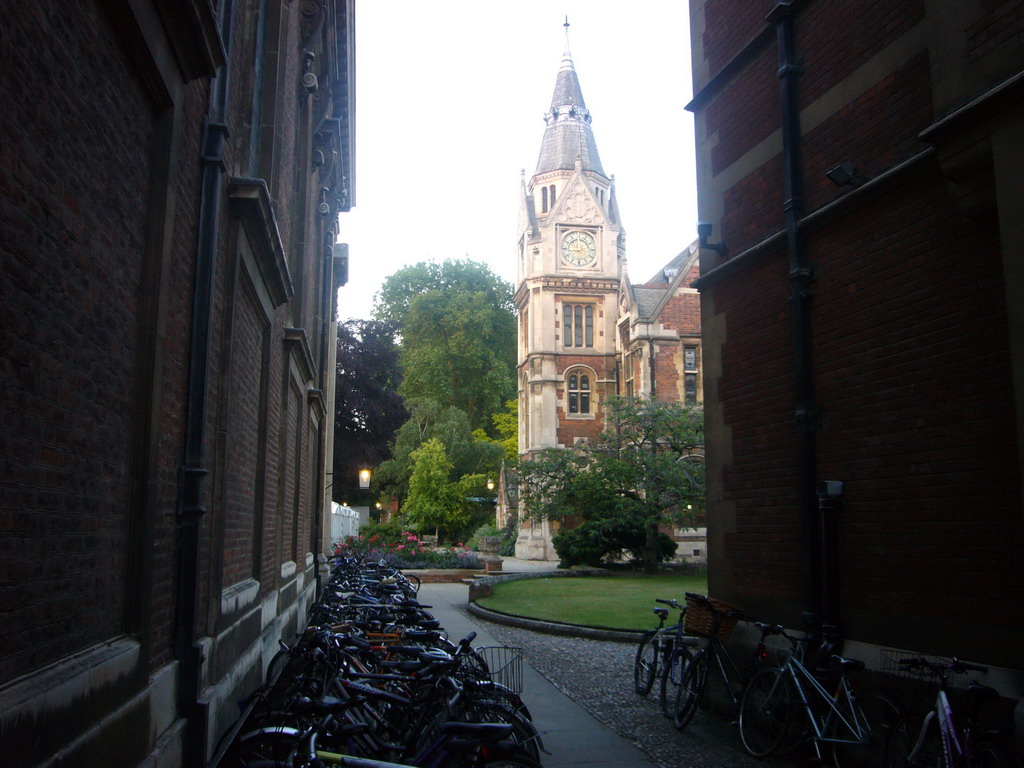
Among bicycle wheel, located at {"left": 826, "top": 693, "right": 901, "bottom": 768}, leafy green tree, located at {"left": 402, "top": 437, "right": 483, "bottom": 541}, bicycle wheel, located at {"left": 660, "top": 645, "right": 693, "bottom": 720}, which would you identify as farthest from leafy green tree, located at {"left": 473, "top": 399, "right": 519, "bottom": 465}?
bicycle wheel, located at {"left": 826, "top": 693, "right": 901, "bottom": 768}

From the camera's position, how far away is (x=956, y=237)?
5.57 m

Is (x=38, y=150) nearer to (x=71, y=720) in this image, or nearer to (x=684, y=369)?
(x=71, y=720)

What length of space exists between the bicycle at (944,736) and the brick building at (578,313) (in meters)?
35.9

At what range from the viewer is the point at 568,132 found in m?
51.4

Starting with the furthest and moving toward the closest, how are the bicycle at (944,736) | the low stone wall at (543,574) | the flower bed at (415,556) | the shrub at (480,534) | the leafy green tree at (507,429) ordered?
the leafy green tree at (507,429)
the shrub at (480,534)
the flower bed at (415,556)
the low stone wall at (543,574)
the bicycle at (944,736)

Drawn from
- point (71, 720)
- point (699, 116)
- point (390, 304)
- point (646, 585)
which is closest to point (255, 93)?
point (699, 116)

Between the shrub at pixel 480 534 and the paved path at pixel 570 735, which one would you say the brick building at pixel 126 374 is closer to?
the paved path at pixel 570 735

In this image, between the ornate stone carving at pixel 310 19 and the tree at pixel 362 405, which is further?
the tree at pixel 362 405

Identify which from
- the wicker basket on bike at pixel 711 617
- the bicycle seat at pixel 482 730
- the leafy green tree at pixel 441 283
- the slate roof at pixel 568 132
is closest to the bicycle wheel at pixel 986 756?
the bicycle seat at pixel 482 730

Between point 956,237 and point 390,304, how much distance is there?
197 ft

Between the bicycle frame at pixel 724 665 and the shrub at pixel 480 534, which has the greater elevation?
the bicycle frame at pixel 724 665

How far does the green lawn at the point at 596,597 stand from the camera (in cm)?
1510

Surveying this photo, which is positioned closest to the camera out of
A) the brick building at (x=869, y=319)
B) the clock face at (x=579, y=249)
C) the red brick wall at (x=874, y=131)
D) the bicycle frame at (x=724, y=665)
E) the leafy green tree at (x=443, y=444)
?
the brick building at (x=869, y=319)

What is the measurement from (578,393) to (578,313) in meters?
4.56
